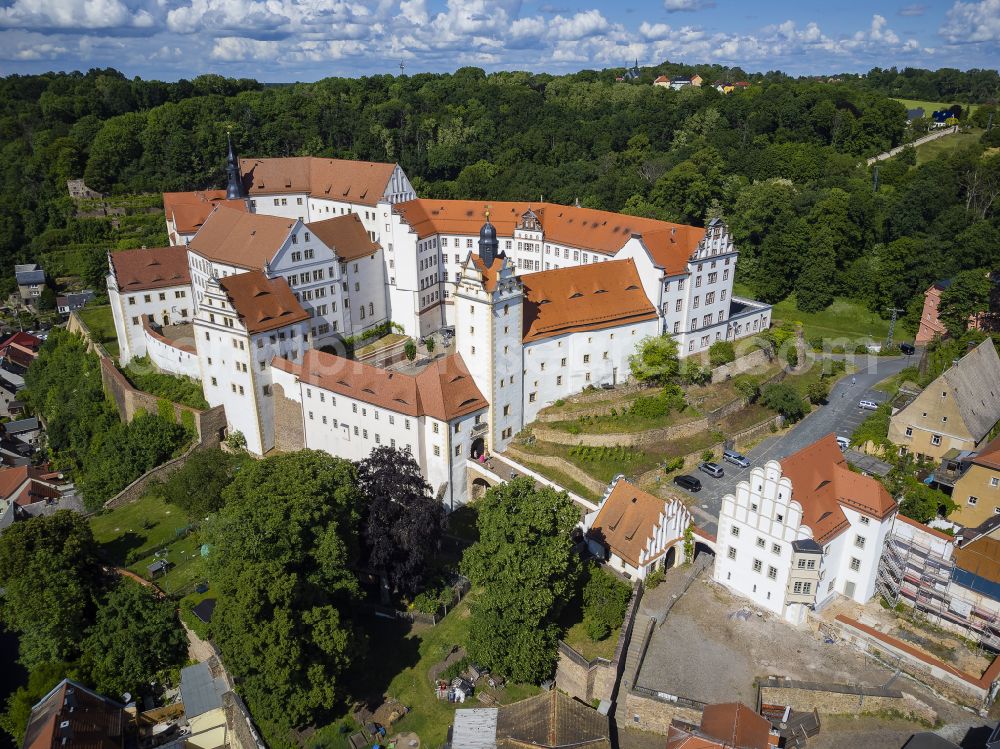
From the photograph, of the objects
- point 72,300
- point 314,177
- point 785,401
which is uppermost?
Result: point 314,177

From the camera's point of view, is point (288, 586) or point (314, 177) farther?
point (314, 177)

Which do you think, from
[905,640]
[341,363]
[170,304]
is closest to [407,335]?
[341,363]

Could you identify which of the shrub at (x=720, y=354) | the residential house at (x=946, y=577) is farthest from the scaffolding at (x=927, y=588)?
the shrub at (x=720, y=354)

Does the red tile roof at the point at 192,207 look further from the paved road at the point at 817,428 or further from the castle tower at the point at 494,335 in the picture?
the paved road at the point at 817,428

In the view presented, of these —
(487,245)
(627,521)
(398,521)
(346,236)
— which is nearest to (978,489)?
(627,521)

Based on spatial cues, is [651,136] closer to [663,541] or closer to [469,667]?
[663,541]

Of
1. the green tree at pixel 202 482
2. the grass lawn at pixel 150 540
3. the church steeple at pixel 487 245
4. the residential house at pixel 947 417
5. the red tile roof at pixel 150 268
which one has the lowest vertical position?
the grass lawn at pixel 150 540

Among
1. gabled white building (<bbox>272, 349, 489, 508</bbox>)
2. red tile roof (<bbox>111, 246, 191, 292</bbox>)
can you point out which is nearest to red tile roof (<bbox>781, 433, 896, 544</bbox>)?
gabled white building (<bbox>272, 349, 489, 508</bbox>)

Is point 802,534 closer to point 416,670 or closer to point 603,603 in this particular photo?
point 603,603
